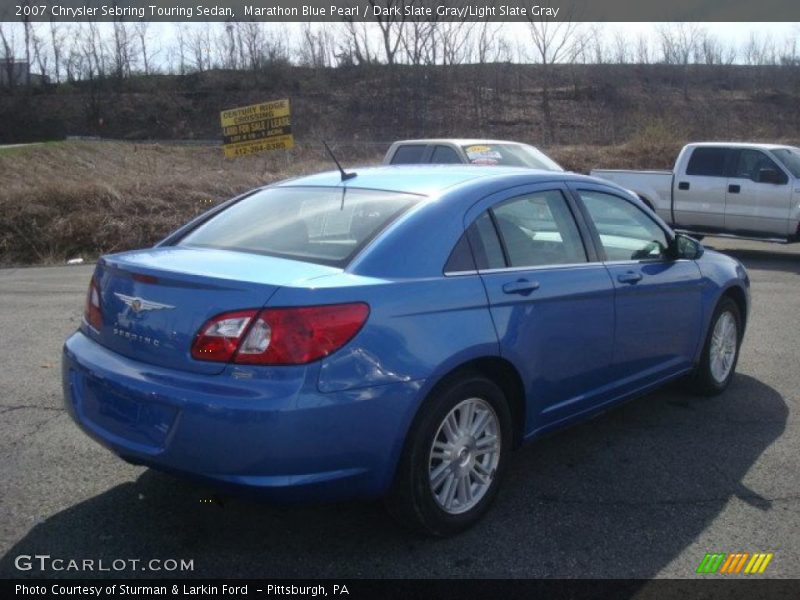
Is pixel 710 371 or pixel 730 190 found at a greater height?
pixel 730 190

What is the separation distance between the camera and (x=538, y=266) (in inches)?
173

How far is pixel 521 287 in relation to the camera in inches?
164

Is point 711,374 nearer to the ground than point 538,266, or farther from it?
nearer to the ground

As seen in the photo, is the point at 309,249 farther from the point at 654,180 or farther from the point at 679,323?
the point at 654,180

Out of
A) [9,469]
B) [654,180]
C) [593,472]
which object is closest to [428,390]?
[593,472]

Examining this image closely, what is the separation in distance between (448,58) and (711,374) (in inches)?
2011

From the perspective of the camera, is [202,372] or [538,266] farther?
[538,266]

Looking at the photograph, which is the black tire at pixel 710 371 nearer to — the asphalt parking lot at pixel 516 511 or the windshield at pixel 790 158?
the asphalt parking lot at pixel 516 511

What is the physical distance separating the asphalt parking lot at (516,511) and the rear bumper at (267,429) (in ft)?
1.30

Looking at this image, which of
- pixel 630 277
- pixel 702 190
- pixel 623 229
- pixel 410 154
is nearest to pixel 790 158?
pixel 702 190

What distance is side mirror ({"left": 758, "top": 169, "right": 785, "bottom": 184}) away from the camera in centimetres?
1393

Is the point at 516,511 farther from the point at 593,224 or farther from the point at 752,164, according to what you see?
the point at 752,164

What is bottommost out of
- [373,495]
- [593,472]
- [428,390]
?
[593,472]

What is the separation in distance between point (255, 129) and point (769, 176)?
1149 centimetres
